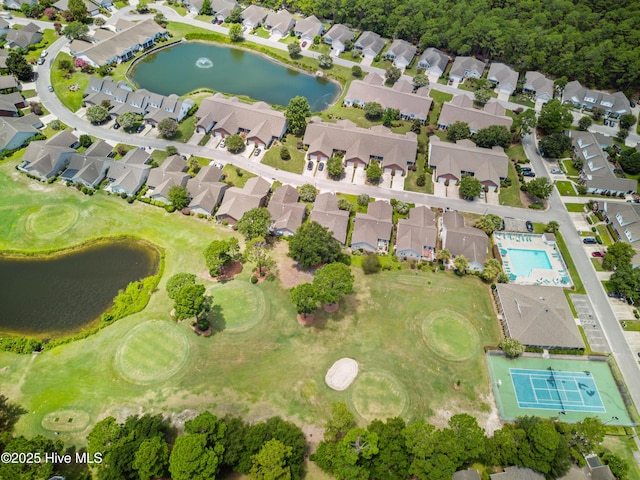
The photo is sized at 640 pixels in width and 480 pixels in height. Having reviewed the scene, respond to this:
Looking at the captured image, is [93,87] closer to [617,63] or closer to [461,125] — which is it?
[461,125]

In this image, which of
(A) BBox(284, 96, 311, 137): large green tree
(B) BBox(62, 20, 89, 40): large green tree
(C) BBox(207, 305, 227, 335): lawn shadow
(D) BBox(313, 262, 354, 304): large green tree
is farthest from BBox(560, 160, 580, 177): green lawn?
(B) BBox(62, 20, 89, 40): large green tree

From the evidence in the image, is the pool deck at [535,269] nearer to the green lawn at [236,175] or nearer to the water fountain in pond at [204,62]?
the green lawn at [236,175]

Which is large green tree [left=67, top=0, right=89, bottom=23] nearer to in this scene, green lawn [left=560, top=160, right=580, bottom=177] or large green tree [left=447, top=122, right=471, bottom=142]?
large green tree [left=447, top=122, right=471, bottom=142]

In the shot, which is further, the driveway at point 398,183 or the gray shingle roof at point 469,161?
the gray shingle roof at point 469,161

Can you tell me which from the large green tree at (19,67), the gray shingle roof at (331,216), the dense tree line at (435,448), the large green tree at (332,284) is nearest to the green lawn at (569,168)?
the gray shingle roof at (331,216)

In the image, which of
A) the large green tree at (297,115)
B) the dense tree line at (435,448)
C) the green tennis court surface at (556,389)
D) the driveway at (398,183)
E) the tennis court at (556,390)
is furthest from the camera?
the large green tree at (297,115)

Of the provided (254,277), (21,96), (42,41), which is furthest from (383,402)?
(42,41)
